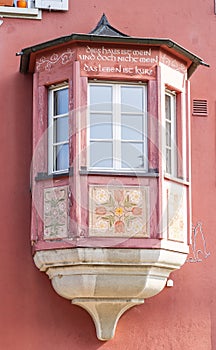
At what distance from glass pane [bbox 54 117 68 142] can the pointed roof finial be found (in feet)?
4.50

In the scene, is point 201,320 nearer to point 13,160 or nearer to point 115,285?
point 115,285

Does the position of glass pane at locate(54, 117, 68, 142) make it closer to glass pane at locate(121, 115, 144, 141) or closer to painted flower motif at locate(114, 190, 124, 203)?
glass pane at locate(121, 115, 144, 141)

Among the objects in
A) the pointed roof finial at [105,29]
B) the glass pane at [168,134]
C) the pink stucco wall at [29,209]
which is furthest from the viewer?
the glass pane at [168,134]

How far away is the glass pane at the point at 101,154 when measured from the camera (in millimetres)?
13336

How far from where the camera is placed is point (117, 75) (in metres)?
13.5

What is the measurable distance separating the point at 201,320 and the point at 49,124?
12.1 ft

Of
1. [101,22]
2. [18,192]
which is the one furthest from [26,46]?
[18,192]

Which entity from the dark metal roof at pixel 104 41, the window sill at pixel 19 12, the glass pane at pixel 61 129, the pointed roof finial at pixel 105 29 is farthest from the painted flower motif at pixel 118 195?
the window sill at pixel 19 12

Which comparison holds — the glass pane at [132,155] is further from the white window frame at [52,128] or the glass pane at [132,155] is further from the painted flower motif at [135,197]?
the white window frame at [52,128]

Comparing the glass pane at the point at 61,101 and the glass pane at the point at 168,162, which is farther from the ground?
the glass pane at the point at 61,101

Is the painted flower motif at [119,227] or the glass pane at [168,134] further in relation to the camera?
the glass pane at [168,134]

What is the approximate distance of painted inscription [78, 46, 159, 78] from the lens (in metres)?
13.5

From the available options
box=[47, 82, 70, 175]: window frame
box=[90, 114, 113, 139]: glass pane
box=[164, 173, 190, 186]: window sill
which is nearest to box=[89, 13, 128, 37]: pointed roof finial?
box=[47, 82, 70, 175]: window frame

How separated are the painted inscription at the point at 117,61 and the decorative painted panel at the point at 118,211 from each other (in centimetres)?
171
